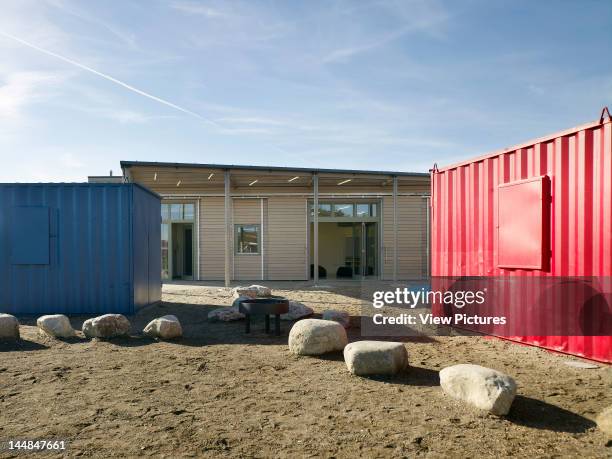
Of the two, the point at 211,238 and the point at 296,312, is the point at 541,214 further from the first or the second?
the point at 211,238

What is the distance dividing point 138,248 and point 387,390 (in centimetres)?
747

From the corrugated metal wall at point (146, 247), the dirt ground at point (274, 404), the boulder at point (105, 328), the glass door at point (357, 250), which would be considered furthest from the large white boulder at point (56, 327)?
the glass door at point (357, 250)

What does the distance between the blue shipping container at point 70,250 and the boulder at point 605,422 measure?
8.87 meters

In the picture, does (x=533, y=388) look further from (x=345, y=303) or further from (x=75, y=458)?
(x=345, y=303)

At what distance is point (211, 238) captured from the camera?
21.1m

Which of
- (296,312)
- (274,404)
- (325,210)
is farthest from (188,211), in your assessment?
(274,404)

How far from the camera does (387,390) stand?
17.4ft

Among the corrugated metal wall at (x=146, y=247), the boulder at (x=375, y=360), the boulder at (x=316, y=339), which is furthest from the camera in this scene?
the corrugated metal wall at (x=146, y=247)

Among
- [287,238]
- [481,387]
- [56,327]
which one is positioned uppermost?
[287,238]

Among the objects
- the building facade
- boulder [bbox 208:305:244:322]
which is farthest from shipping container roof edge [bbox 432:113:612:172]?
the building facade

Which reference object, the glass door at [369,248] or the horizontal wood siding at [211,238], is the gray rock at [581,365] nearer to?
the glass door at [369,248]

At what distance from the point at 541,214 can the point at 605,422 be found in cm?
349

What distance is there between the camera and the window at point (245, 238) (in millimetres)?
21219

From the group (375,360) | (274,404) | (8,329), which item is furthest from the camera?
(8,329)
